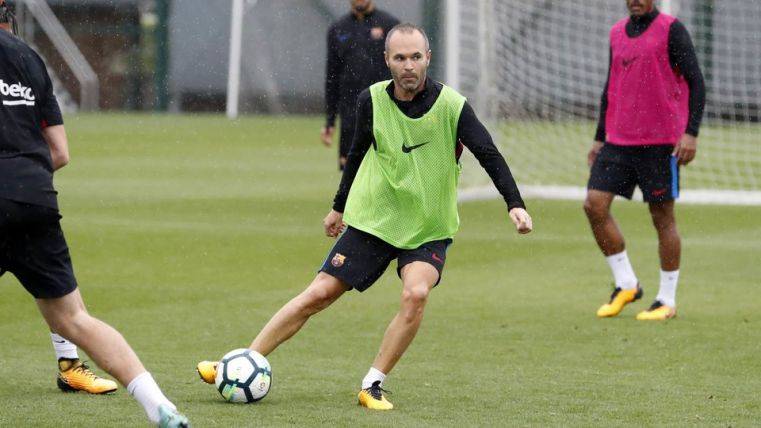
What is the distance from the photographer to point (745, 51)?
→ 84.2 ft

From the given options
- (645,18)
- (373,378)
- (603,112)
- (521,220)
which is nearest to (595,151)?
(603,112)

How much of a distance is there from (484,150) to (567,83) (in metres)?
14.7

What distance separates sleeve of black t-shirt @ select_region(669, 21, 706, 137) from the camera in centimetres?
911

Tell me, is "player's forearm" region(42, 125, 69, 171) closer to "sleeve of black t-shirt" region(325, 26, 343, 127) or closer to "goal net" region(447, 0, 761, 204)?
"sleeve of black t-shirt" region(325, 26, 343, 127)

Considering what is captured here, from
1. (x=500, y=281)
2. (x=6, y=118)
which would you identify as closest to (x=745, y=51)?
(x=500, y=281)

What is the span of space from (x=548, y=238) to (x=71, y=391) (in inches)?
309

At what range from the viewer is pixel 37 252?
536 centimetres

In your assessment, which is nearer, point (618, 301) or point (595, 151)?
point (618, 301)

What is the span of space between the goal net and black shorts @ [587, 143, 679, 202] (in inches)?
292

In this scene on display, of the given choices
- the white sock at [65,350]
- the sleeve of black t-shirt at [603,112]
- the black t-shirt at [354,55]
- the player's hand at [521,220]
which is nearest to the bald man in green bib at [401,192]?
the player's hand at [521,220]

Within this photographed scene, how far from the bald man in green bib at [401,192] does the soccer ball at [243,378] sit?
17cm

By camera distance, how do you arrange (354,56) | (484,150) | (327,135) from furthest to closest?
1. (327,135)
2. (354,56)
3. (484,150)

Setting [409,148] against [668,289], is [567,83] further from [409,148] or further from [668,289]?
[409,148]

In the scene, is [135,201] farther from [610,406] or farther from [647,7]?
[610,406]
